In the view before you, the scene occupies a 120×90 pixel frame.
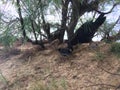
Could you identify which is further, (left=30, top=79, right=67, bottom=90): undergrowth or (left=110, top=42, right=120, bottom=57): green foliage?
(left=110, top=42, right=120, bottom=57): green foliage

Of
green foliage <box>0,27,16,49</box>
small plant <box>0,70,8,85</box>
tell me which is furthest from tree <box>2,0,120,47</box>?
small plant <box>0,70,8,85</box>

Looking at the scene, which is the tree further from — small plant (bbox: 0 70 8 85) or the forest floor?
small plant (bbox: 0 70 8 85)

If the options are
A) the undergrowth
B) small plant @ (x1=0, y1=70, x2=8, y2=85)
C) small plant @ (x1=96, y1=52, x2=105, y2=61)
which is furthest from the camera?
small plant @ (x1=96, y1=52, x2=105, y2=61)

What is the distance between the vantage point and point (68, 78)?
4.54 meters

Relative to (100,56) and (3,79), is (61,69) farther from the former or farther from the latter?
(3,79)

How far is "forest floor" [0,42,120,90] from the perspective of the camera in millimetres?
4355

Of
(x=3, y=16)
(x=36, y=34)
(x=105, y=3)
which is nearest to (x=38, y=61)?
(x=36, y=34)

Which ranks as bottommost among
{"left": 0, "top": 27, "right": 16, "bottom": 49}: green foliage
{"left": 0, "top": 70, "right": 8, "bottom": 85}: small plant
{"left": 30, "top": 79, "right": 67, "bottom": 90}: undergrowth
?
{"left": 30, "top": 79, "right": 67, "bottom": 90}: undergrowth

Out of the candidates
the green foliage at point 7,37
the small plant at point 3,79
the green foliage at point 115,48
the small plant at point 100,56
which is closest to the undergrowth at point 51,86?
the small plant at point 3,79

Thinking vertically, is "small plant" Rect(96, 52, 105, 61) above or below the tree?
below

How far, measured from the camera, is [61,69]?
189 inches

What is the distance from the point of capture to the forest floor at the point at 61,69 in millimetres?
4355

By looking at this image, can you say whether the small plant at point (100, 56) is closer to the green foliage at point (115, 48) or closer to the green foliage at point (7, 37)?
the green foliage at point (115, 48)

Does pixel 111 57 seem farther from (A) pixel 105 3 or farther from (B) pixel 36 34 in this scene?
(B) pixel 36 34
